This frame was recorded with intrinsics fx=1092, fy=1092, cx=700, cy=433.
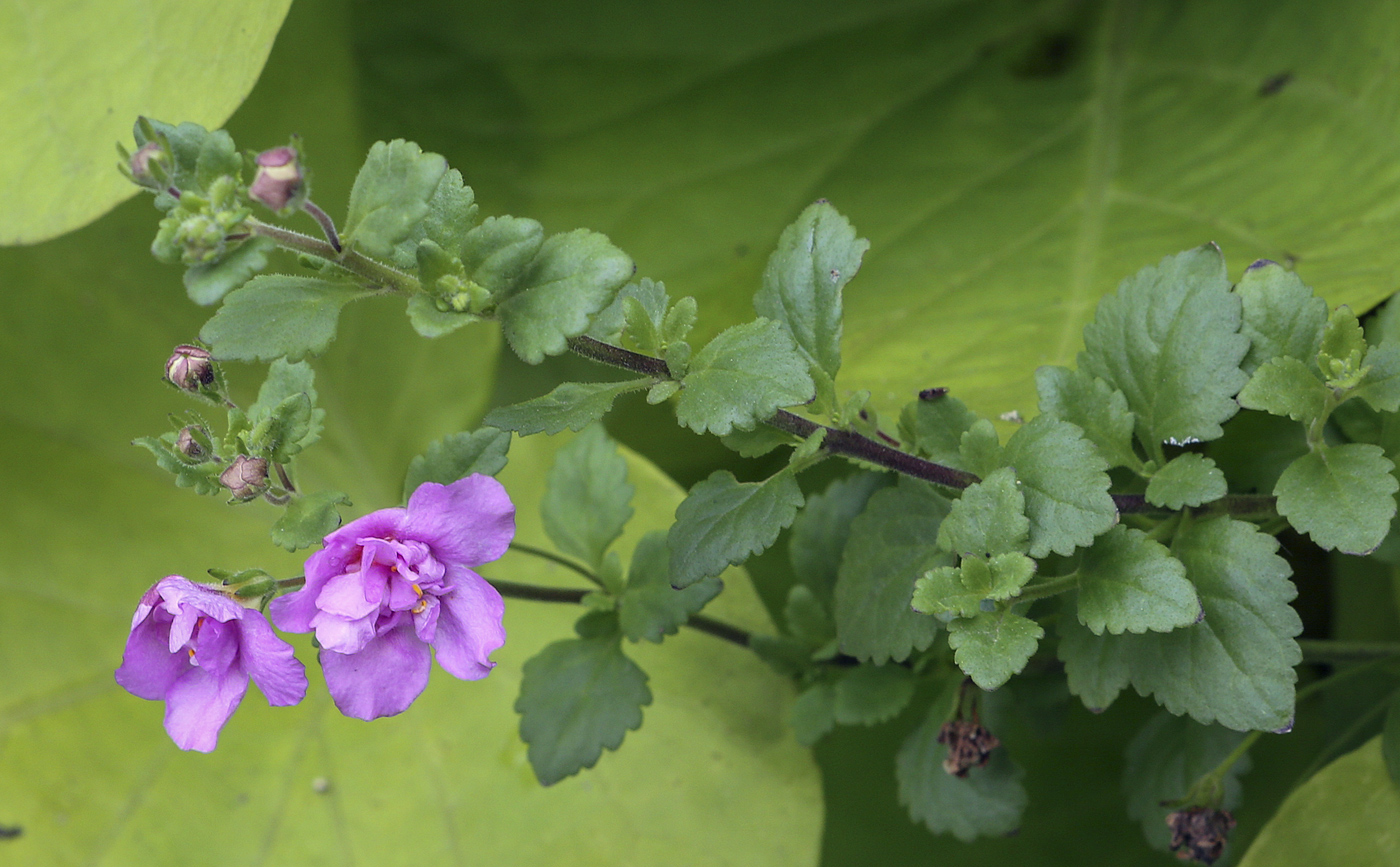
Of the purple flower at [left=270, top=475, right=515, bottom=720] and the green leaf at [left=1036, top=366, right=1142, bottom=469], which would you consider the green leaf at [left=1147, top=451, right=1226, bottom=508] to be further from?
the purple flower at [left=270, top=475, right=515, bottom=720]

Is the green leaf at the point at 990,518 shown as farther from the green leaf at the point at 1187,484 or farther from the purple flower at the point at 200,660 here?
the purple flower at the point at 200,660

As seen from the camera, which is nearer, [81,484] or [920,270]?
[920,270]

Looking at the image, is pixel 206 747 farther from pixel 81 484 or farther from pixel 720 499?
pixel 81 484

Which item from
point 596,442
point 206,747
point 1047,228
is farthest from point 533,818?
point 1047,228

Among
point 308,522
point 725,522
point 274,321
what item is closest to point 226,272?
point 274,321

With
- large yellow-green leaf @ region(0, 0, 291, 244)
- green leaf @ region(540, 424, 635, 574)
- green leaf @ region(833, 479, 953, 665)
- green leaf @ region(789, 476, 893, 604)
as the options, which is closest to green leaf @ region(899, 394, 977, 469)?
green leaf @ region(833, 479, 953, 665)

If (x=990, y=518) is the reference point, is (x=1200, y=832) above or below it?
below

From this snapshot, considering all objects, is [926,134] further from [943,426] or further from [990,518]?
[990,518]
